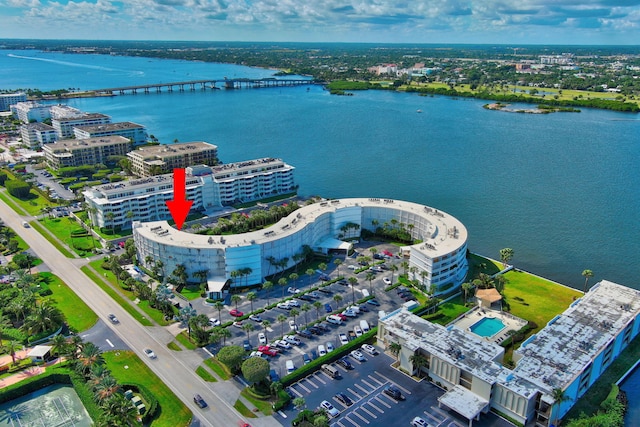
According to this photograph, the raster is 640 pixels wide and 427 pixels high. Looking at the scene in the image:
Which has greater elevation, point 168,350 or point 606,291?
point 606,291

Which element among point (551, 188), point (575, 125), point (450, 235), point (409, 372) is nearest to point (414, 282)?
point (450, 235)

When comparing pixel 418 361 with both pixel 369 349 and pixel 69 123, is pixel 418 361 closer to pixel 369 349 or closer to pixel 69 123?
pixel 369 349

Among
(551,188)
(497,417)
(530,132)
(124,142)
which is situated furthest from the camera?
(530,132)

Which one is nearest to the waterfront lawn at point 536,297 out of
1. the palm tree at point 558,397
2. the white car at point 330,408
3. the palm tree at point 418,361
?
the palm tree at point 558,397

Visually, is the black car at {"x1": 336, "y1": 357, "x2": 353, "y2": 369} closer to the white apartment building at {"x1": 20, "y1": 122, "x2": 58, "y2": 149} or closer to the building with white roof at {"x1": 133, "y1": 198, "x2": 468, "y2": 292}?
the building with white roof at {"x1": 133, "y1": 198, "x2": 468, "y2": 292}

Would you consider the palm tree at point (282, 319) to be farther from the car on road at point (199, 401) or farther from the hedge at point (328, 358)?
the car on road at point (199, 401)

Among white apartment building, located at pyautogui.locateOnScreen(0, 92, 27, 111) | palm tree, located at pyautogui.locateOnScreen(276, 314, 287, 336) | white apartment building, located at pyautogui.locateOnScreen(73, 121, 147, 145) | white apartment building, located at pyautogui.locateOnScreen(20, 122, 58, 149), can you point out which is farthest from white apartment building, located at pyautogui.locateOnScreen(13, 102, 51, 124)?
palm tree, located at pyautogui.locateOnScreen(276, 314, 287, 336)

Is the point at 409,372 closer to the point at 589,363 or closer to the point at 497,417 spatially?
the point at 497,417
